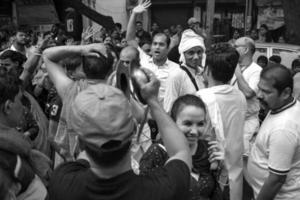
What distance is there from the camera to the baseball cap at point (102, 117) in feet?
5.84

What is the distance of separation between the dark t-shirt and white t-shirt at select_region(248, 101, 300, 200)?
139 cm

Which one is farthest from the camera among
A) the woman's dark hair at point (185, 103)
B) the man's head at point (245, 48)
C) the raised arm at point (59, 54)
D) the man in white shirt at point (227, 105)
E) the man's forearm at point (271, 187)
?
the man's head at point (245, 48)

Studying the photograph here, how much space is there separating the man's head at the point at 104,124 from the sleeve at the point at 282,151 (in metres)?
1.62

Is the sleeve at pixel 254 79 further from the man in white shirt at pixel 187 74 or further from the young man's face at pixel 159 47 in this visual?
the young man's face at pixel 159 47

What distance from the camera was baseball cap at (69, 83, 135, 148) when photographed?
1.78m

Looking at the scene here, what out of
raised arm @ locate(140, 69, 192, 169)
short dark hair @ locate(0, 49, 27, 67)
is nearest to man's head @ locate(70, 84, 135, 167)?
raised arm @ locate(140, 69, 192, 169)

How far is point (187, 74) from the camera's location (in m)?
4.71

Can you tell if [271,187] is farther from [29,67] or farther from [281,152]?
[29,67]

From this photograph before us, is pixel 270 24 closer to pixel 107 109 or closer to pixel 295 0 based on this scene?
pixel 295 0

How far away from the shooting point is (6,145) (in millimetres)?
2412

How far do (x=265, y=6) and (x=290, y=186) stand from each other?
63.2 feet

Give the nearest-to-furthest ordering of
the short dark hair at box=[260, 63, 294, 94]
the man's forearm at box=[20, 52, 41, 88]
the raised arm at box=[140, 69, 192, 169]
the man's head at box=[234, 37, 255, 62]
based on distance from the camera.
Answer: the raised arm at box=[140, 69, 192, 169] < the short dark hair at box=[260, 63, 294, 94] < the man's forearm at box=[20, 52, 41, 88] < the man's head at box=[234, 37, 255, 62]

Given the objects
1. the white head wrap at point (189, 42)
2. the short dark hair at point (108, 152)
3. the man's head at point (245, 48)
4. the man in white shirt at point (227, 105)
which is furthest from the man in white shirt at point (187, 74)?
the short dark hair at point (108, 152)

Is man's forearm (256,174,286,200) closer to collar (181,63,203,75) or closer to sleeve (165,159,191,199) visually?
sleeve (165,159,191,199)
